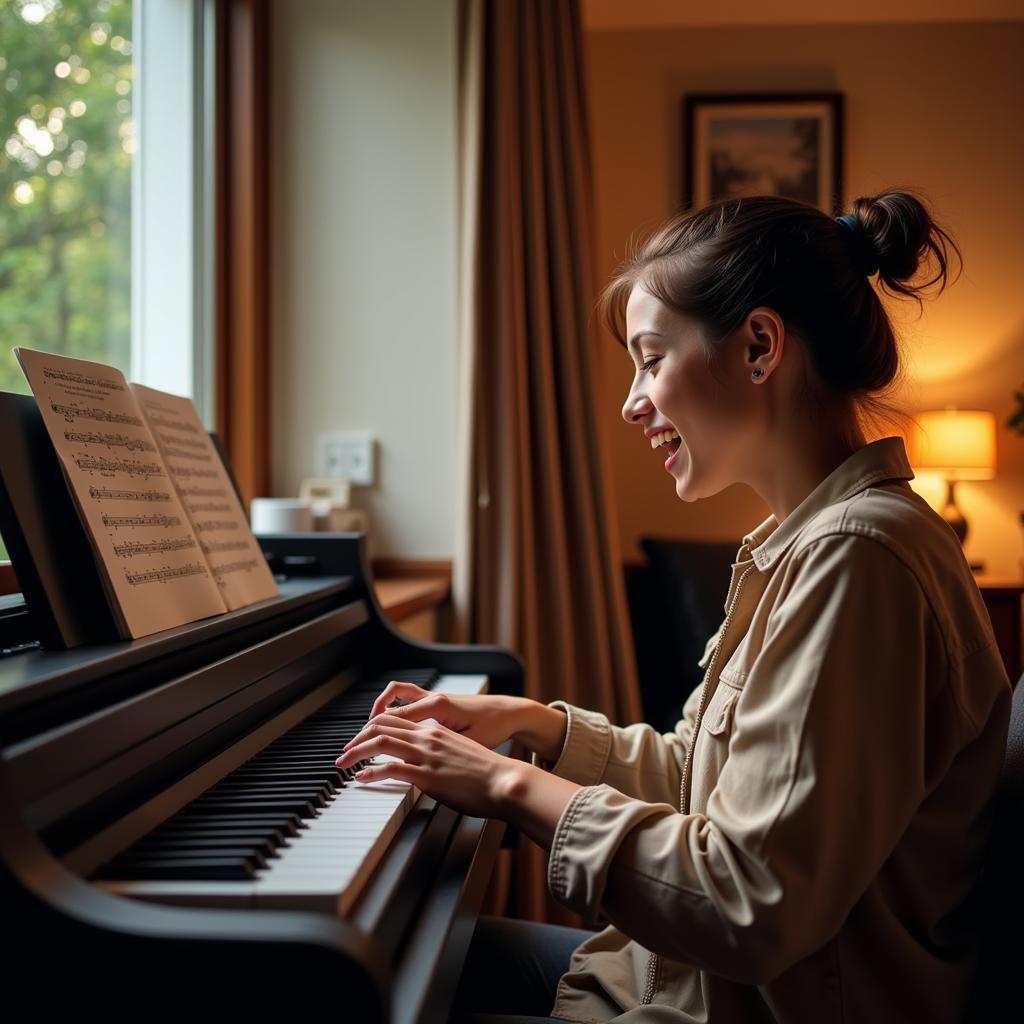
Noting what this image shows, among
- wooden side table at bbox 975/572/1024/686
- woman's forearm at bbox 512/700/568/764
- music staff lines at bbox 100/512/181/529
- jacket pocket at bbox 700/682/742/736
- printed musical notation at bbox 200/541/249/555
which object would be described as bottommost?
wooden side table at bbox 975/572/1024/686

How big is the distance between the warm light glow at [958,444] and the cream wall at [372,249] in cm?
162

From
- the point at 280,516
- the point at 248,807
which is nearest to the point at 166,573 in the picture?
the point at 248,807

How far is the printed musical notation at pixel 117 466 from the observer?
111cm

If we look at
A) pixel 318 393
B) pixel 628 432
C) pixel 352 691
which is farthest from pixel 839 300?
pixel 628 432

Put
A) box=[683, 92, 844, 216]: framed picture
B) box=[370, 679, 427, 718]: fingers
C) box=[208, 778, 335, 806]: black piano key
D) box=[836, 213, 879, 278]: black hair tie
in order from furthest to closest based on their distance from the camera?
box=[683, 92, 844, 216]: framed picture, box=[370, 679, 427, 718]: fingers, box=[836, 213, 879, 278]: black hair tie, box=[208, 778, 335, 806]: black piano key

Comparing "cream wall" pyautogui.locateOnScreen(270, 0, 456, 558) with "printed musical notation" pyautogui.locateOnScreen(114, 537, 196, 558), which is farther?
"cream wall" pyautogui.locateOnScreen(270, 0, 456, 558)

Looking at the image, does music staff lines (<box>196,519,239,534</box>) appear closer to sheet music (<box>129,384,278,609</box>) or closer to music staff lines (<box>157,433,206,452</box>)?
sheet music (<box>129,384,278,609</box>)

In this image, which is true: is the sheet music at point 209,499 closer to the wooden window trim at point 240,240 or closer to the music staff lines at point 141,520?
the music staff lines at point 141,520

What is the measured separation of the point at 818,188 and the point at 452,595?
2.01 m

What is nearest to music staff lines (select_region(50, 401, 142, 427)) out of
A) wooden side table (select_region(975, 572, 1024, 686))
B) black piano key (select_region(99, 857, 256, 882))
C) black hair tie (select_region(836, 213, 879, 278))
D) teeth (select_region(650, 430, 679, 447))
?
black piano key (select_region(99, 857, 256, 882))

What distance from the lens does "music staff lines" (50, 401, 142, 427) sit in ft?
3.65

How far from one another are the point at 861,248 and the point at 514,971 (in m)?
0.95

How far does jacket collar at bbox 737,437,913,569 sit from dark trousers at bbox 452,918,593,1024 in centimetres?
58

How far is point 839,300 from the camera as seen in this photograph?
41.6 inches
